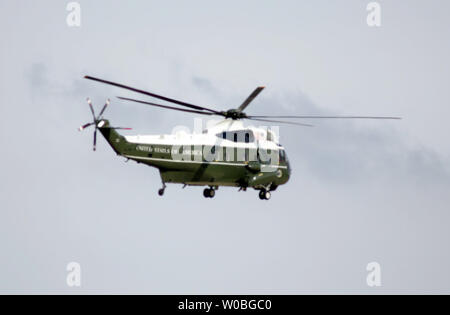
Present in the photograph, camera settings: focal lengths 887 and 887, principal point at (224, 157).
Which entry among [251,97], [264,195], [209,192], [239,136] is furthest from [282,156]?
[251,97]

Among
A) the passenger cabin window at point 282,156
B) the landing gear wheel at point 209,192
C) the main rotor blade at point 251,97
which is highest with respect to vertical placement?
the main rotor blade at point 251,97

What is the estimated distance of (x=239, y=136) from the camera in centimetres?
7500

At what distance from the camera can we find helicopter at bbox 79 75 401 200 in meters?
67.1

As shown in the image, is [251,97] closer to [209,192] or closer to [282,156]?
[209,192]

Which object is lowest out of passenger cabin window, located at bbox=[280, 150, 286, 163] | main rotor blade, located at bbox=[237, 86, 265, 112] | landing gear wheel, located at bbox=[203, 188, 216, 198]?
landing gear wheel, located at bbox=[203, 188, 216, 198]

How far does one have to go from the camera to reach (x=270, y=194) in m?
79.2

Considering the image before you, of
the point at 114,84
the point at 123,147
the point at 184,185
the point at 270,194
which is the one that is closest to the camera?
the point at 114,84

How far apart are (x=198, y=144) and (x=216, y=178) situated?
152 inches

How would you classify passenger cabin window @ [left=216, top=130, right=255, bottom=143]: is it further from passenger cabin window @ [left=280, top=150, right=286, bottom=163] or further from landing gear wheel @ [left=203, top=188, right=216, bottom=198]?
passenger cabin window @ [left=280, top=150, right=286, bottom=163]

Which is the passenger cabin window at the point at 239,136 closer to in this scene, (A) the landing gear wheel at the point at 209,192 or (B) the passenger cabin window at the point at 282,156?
(A) the landing gear wheel at the point at 209,192

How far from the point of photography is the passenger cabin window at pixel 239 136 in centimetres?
7389

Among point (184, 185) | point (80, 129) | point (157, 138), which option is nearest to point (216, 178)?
point (184, 185)
